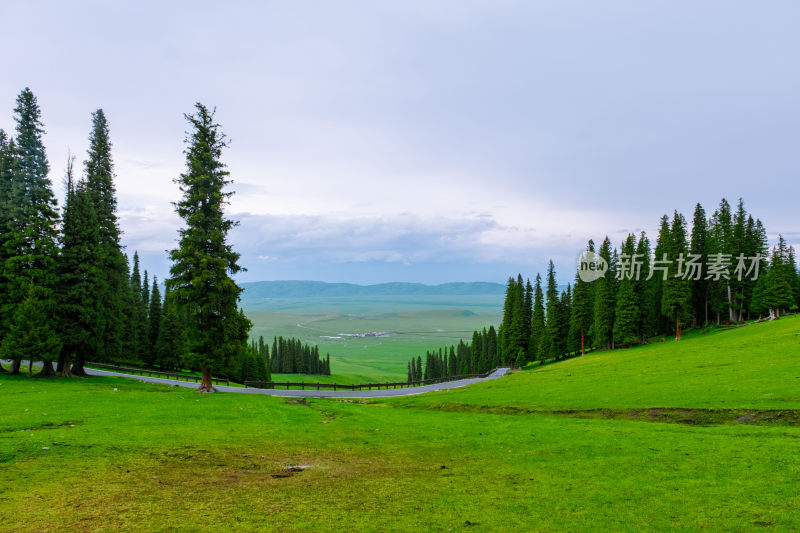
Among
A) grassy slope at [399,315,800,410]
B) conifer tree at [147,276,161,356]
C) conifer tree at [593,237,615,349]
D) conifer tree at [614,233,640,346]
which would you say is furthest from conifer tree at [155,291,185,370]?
conifer tree at [614,233,640,346]

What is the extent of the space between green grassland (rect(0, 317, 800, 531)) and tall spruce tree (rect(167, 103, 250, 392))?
4718mm

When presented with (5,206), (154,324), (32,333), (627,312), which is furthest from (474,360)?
(5,206)

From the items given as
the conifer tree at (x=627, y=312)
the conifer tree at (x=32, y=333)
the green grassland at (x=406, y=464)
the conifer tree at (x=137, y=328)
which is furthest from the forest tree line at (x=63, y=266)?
the conifer tree at (x=627, y=312)

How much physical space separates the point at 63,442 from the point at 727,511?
1919 centimetres

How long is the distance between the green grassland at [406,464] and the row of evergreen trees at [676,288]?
132 ft

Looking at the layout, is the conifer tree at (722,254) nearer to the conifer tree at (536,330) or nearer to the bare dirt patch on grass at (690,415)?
the conifer tree at (536,330)

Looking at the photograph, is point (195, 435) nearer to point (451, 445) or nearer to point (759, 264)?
point (451, 445)

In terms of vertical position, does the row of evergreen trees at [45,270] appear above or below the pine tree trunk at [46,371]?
above

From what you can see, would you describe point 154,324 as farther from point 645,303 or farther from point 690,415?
point 645,303

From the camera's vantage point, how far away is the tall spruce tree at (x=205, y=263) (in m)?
30.4

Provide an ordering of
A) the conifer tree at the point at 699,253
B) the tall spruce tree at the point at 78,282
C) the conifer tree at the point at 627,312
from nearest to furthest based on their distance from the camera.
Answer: the tall spruce tree at the point at 78,282 < the conifer tree at the point at 627,312 < the conifer tree at the point at 699,253

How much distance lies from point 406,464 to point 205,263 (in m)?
22.6

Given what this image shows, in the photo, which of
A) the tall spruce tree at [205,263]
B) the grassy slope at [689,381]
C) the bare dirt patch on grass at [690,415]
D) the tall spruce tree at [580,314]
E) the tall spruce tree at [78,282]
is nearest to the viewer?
the bare dirt patch on grass at [690,415]

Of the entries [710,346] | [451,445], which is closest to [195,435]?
[451,445]
